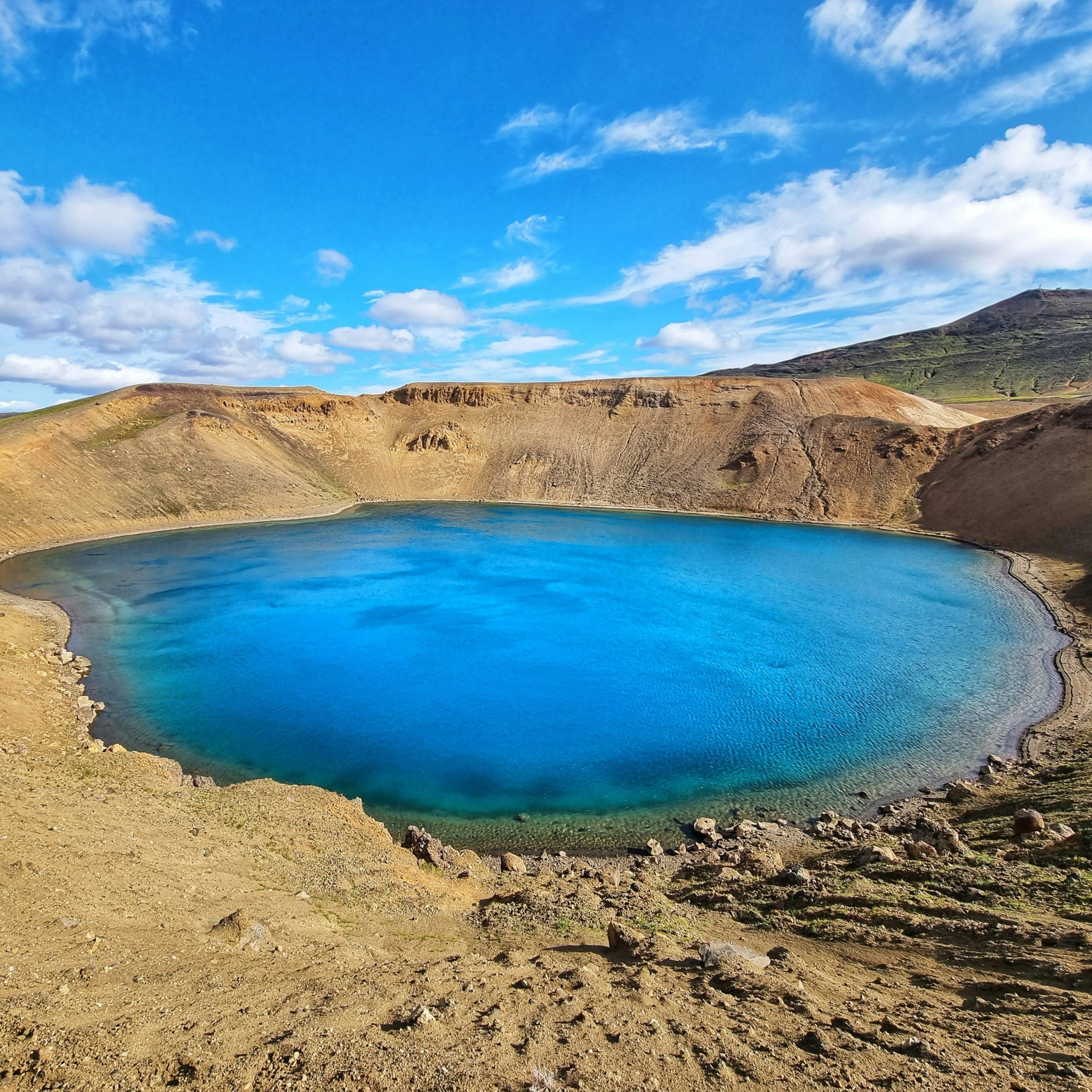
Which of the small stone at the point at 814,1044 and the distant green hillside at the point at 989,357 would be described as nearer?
the small stone at the point at 814,1044

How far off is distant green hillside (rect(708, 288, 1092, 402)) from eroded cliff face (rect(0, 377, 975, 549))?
3022cm

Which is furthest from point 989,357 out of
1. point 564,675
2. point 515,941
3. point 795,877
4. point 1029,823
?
point 515,941

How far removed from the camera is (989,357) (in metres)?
127

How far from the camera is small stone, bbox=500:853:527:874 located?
12.3m

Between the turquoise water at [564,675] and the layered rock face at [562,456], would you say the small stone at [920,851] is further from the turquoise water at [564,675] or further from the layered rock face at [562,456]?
the layered rock face at [562,456]

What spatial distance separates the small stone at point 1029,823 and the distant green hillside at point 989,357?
95.6 meters

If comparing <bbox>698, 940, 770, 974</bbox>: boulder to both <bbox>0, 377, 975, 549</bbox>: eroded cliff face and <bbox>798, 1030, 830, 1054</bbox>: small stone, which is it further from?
<bbox>0, 377, 975, 549</bbox>: eroded cliff face

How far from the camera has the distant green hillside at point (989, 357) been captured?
10938 cm

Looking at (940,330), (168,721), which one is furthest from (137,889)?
(940,330)

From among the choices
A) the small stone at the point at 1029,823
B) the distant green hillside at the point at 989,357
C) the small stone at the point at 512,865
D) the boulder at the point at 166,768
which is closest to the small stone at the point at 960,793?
the small stone at the point at 1029,823

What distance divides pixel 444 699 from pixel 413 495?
2268 inches

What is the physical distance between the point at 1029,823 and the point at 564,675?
14.5 meters

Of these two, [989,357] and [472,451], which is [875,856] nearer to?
[472,451]

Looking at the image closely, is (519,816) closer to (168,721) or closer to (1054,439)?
(168,721)
